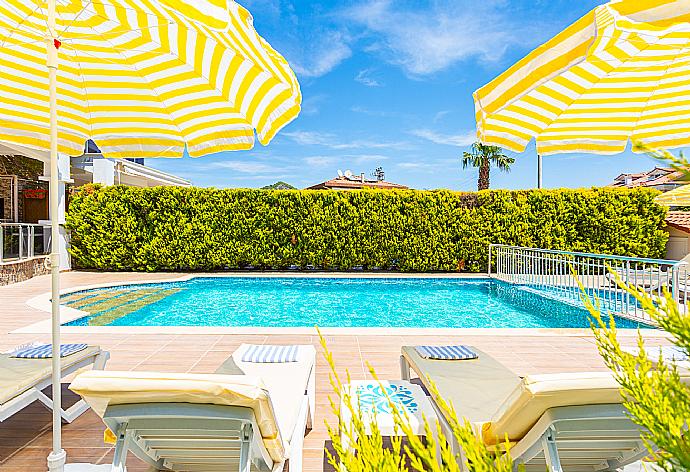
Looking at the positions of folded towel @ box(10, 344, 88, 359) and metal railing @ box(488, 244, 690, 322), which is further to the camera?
metal railing @ box(488, 244, 690, 322)

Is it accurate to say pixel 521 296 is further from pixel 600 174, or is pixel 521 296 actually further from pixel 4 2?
pixel 4 2

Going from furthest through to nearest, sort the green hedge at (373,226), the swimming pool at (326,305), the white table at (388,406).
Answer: the green hedge at (373,226) < the swimming pool at (326,305) < the white table at (388,406)

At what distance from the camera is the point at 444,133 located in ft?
129

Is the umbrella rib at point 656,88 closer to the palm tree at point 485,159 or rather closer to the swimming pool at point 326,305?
the swimming pool at point 326,305

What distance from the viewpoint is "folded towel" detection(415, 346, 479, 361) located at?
3961mm

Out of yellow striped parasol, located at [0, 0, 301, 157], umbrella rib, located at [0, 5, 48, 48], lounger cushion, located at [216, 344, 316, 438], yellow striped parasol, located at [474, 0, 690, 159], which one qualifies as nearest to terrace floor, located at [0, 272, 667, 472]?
lounger cushion, located at [216, 344, 316, 438]

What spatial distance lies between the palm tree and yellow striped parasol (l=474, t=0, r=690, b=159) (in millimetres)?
23567

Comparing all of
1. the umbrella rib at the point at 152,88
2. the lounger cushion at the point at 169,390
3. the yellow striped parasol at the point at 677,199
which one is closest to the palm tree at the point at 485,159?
the yellow striped parasol at the point at 677,199

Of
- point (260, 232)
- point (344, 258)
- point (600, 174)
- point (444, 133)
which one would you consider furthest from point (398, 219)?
point (444, 133)

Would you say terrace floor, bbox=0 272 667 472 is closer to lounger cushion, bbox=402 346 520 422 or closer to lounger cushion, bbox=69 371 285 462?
lounger cushion, bbox=402 346 520 422

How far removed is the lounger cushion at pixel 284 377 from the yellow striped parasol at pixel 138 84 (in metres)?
1.98

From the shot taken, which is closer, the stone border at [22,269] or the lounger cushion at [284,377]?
the lounger cushion at [284,377]

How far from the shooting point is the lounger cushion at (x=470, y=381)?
9.63 feet

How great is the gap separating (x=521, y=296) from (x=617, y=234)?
21.9ft
